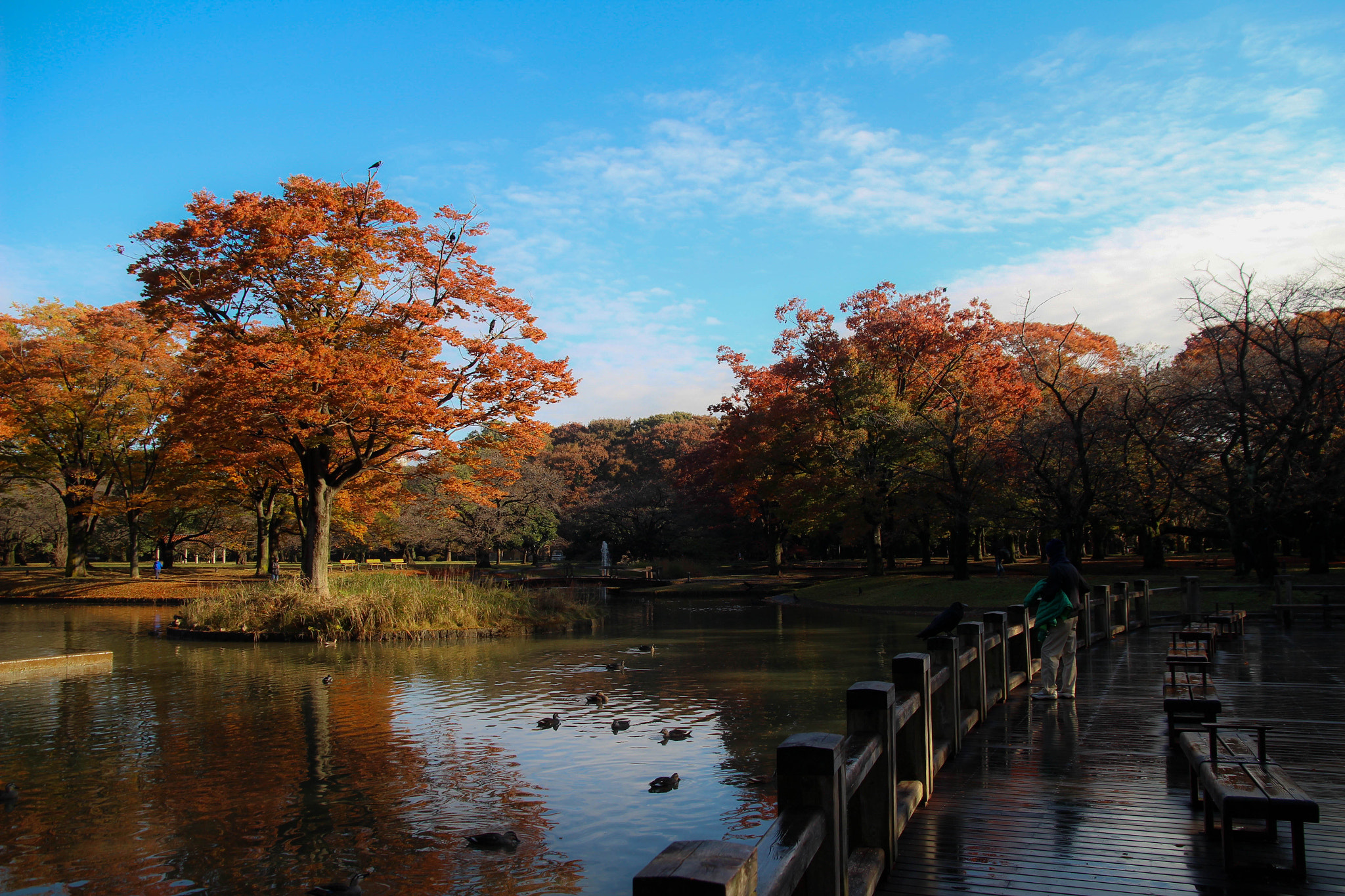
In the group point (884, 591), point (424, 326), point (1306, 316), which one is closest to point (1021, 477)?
point (884, 591)

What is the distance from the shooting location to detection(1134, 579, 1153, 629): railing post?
58.5 ft

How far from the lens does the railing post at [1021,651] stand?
34.3 ft

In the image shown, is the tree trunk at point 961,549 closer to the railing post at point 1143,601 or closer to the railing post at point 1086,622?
the railing post at point 1143,601

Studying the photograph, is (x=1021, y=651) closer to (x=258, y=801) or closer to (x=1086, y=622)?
(x=1086, y=622)

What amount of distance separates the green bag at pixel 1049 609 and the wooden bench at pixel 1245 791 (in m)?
3.73

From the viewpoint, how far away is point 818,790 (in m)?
3.62

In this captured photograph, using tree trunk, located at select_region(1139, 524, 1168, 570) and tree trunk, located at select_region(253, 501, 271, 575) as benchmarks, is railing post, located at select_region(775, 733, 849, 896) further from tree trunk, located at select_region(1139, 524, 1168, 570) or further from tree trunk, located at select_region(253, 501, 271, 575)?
tree trunk, located at select_region(253, 501, 271, 575)

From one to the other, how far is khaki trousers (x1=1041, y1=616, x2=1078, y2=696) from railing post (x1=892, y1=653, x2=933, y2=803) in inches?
158

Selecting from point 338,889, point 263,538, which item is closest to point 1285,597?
point 338,889

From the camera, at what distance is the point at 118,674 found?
15734 mm

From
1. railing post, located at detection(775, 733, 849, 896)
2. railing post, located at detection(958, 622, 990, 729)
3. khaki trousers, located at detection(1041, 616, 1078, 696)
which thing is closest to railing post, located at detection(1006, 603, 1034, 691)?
khaki trousers, located at detection(1041, 616, 1078, 696)

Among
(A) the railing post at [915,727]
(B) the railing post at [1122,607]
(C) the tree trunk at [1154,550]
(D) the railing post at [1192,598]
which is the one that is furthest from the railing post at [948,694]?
(C) the tree trunk at [1154,550]

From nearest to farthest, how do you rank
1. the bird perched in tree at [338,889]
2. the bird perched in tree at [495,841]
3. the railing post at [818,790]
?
the railing post at [818,790]
the bird perched in tree at [338,889]
the bird perched in tree at [495,841]

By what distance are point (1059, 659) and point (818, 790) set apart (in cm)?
707
